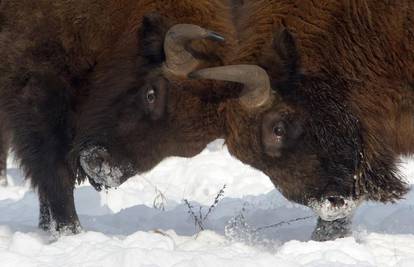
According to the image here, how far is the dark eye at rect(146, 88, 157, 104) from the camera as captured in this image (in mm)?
6586

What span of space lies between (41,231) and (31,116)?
0.88 meters

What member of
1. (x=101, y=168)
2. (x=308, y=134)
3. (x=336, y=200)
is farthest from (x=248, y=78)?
(x=101, y=168)

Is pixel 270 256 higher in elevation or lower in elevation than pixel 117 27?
lower

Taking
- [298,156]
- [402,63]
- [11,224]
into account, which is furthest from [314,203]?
[11,224]

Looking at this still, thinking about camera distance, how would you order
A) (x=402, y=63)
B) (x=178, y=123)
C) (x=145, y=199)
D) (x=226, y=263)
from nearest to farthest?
(x=226, y=263) < (x=402, y=63) < (x=178, y=123) < (x=145, y=199)

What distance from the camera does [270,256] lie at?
16.8 ft

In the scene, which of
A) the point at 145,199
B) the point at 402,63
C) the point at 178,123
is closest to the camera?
the point at 402,63

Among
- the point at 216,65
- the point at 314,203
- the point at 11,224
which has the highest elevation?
the point at 216,65

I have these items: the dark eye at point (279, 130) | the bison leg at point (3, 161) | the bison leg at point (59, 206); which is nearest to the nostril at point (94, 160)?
the bison leg at point (59, 206)

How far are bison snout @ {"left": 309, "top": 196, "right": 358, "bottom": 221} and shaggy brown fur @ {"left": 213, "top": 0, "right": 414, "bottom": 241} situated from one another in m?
0.02

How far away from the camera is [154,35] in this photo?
6602 millimetres

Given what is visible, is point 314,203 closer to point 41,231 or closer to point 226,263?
point 226,263

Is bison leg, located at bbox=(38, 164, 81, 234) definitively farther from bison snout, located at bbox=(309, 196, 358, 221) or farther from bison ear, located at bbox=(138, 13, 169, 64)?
bison snout, located at bbox=(309, 196, 358, 221)

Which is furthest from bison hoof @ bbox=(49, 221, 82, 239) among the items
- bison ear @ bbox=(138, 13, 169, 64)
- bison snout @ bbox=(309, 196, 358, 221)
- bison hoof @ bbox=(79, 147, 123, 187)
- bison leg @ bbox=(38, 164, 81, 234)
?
bison snout @ bbox=(309, 196, 358, 221)
